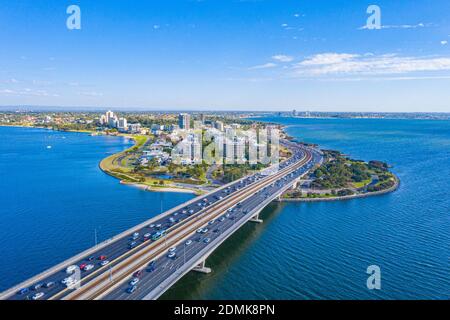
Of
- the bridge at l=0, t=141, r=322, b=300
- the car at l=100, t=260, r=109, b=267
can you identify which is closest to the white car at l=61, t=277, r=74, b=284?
the bridge at l=0, t=141, r=322, b=300

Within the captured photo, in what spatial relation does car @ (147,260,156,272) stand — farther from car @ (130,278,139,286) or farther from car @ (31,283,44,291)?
car @ (31,283,44,291)

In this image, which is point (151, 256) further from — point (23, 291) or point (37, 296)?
point (23, 291)

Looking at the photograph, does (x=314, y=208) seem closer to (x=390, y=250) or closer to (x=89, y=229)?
(x=390, y=250)

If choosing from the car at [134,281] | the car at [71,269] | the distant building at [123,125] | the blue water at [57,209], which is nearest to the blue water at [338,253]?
the car at [134,281]

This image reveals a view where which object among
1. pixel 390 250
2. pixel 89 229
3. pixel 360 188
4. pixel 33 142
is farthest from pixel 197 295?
pixel 33 142

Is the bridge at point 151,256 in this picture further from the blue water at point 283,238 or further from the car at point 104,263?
the blue water at point 283,238
